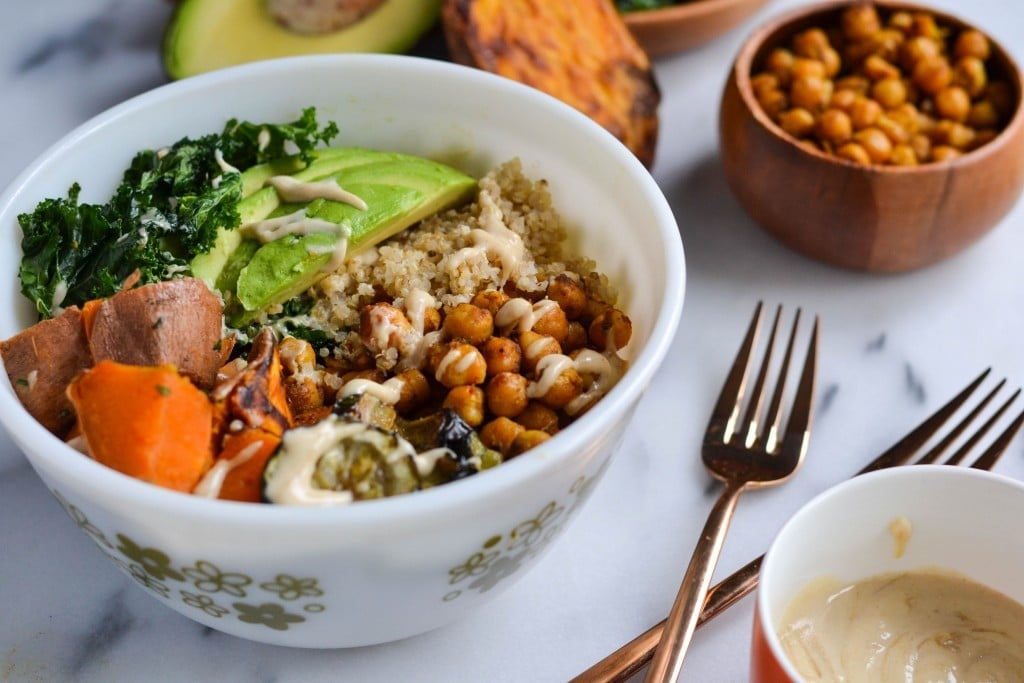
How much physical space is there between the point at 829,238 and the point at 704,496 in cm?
66

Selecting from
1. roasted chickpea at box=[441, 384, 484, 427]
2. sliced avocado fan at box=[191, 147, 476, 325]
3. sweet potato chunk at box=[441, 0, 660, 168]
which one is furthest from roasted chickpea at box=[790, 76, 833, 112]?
roasted chickpea at box=[441, 384, 484, 427]

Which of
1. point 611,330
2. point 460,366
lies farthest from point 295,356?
point 611,330

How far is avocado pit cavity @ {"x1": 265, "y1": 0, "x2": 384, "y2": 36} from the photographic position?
2.47 metres

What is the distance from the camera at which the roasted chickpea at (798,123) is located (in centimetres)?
221

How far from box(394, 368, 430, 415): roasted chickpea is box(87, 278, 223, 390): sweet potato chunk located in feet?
0.90

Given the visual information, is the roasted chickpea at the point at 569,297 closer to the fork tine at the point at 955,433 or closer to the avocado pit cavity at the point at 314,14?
the fork tine at the point at 955,433

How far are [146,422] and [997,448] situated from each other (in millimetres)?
1399

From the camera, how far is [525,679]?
1.57m

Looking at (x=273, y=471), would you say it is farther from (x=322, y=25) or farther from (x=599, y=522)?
(x=322, y=25)

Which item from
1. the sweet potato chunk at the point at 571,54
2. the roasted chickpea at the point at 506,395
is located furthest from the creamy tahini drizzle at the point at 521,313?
the sweet potato chunk at the point at 571,54

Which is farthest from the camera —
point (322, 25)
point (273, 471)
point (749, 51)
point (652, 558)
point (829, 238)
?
point (322, 25)

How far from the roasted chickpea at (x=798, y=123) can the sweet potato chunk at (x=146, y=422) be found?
1.40m

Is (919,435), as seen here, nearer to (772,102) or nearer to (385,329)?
(772,102)

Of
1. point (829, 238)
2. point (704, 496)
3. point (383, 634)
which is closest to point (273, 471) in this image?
point (383, 634)
